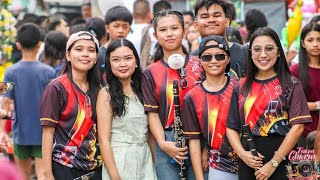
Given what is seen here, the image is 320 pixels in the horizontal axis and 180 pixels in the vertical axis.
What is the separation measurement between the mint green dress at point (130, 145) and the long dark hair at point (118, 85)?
7 cm

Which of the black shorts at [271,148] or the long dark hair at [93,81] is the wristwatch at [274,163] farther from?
the long dark hair at [93,81]

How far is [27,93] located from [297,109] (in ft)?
13.2

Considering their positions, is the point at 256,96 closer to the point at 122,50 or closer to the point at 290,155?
the point at 290,155

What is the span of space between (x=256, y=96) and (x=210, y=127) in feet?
1.50

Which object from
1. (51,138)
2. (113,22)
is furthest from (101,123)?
(113,22)

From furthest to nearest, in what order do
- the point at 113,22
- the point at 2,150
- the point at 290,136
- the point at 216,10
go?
the point at 113,22
the point at 216,10
the point at 2,150
the point at 290,136

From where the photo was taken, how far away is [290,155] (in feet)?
18.4

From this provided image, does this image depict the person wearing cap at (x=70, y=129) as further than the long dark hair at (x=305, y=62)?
No

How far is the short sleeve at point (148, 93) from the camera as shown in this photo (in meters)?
6.07

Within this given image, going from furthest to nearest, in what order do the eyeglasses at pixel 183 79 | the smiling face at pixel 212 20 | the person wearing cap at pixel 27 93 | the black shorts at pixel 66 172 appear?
the person wearing cap at pixel 27 93 < the smiling face at pixel 212 20 < the eyeglasses at pixel 183 79 < the black shorts at pixel 66 172

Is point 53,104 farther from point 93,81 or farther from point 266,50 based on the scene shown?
point 266,50

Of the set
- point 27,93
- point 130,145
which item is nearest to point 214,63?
point 130,145

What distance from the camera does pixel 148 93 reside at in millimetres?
6117

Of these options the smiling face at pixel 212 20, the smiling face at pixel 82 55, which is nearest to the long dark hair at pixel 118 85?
the smiling face at pixel 82 55
